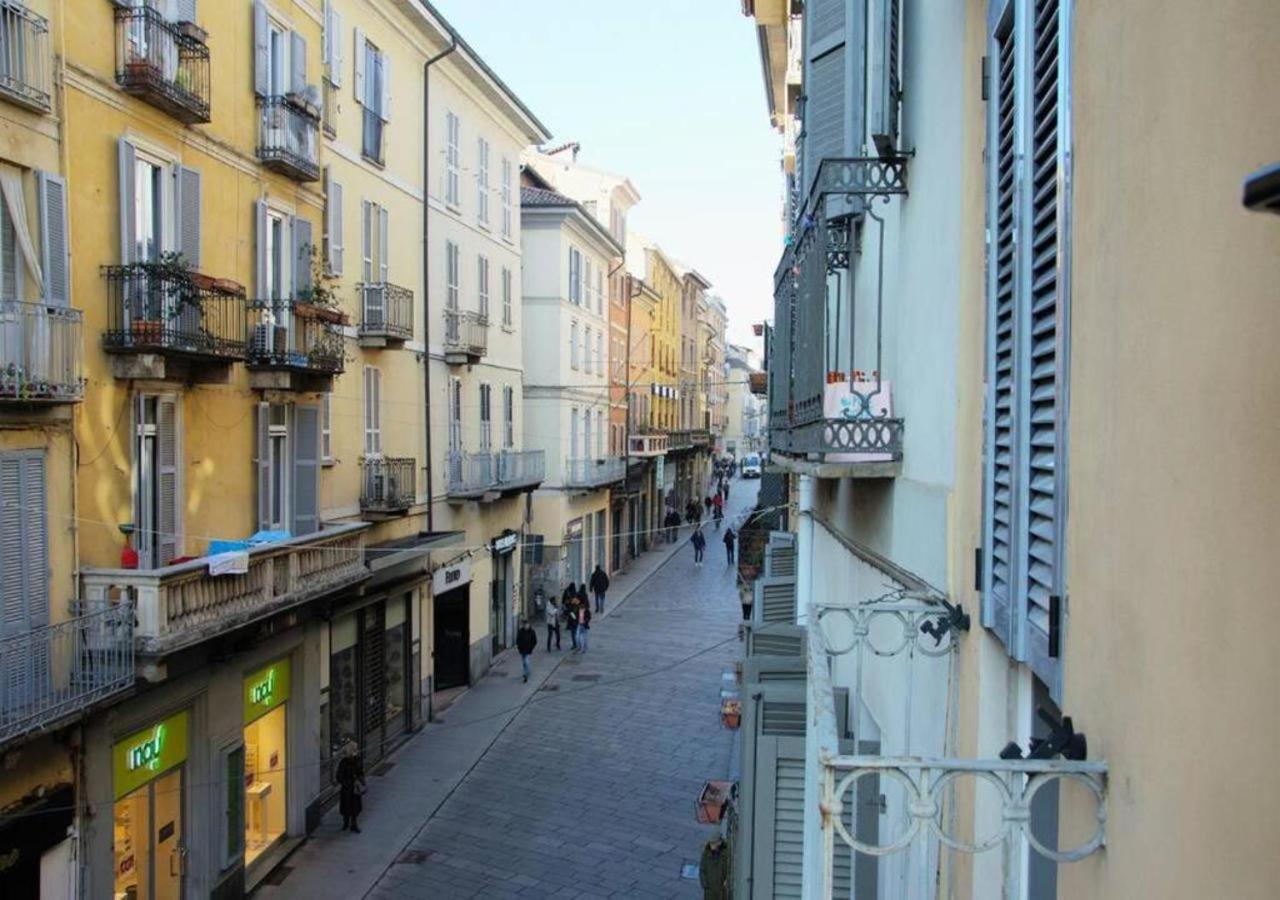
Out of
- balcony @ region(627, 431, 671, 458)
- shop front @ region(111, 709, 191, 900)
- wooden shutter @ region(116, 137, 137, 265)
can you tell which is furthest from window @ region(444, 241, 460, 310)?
balcony @ region(627, 431, 671, 458)

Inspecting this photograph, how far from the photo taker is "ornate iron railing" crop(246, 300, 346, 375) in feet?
48.6

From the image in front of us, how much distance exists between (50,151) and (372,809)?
11.7m

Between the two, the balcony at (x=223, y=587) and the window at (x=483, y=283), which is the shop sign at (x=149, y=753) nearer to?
the balcony at (x=223, y=587)

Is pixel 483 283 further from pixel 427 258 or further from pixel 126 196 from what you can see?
pixel 126 196

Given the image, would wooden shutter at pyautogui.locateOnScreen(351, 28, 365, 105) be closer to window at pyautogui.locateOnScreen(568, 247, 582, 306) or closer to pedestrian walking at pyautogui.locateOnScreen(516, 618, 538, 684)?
pedestrian walking at pyautogui.locateOnScreen(516, 618, 538, 684)

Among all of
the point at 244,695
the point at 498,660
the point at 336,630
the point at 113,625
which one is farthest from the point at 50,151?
the point at 498,660

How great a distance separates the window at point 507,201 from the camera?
2889 centimetres

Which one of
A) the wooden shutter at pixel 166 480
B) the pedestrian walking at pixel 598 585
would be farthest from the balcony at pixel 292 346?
the pedestrian walking at pixel 598 585

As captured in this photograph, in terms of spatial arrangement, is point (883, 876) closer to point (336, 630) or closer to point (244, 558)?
point (244, 558)

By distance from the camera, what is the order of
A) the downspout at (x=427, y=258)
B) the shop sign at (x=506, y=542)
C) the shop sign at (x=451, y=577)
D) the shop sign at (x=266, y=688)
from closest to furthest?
the shop sign at (x=266, y=688)
the downspout at (x=427, y=258)
the shop sign at (x=451, y=577)
the shop sign at (x=506, y=542)

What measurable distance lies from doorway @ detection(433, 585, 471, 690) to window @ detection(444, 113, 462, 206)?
366 inches

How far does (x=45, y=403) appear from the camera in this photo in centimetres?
1063

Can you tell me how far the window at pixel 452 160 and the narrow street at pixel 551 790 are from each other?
462 inches

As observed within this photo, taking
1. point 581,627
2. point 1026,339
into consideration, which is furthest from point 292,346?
point 581,627
